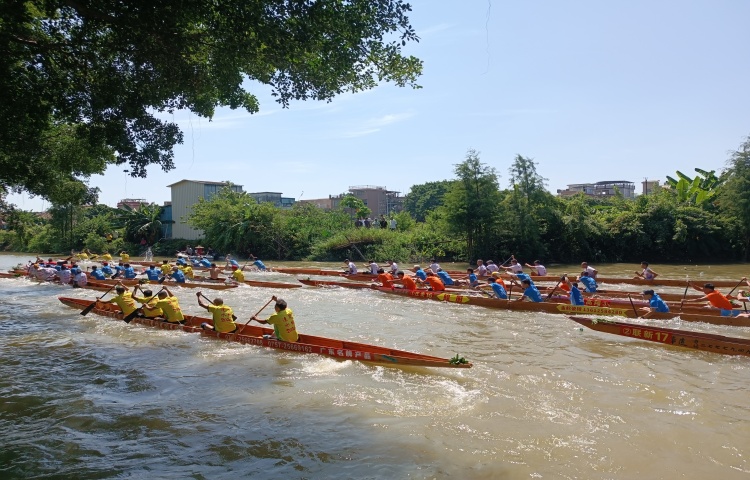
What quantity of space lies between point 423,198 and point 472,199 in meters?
48.3

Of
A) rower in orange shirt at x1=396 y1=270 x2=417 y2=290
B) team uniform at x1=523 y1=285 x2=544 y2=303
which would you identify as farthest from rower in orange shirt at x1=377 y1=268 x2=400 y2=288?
team uniform at x1=523 y1=285 x2=544 y2=303

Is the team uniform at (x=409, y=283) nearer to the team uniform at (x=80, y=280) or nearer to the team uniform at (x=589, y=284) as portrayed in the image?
the team uniform at (x=589, y=284)

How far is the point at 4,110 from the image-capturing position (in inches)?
321

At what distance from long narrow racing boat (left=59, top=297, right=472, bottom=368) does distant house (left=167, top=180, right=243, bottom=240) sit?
34.4 m

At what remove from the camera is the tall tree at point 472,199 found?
30.0 m

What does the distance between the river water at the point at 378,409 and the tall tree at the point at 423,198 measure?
63.6m

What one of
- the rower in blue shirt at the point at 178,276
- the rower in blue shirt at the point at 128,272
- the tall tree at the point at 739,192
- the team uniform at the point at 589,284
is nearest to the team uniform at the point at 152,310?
the rower in blue shirt at the point at 178,276

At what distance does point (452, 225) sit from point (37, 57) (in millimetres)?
24258

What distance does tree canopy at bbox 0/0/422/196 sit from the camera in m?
6.73

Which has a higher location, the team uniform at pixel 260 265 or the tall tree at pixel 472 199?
the tall tree at pixel 472 199

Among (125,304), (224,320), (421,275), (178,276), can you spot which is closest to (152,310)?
(125,304)

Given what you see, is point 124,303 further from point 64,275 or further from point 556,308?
point 556,308

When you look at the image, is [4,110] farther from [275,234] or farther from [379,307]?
[275,234]

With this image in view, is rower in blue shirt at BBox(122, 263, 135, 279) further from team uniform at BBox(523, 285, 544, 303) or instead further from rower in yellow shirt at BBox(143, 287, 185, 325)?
team uniform at BBox(523, 285, 544, 303)
